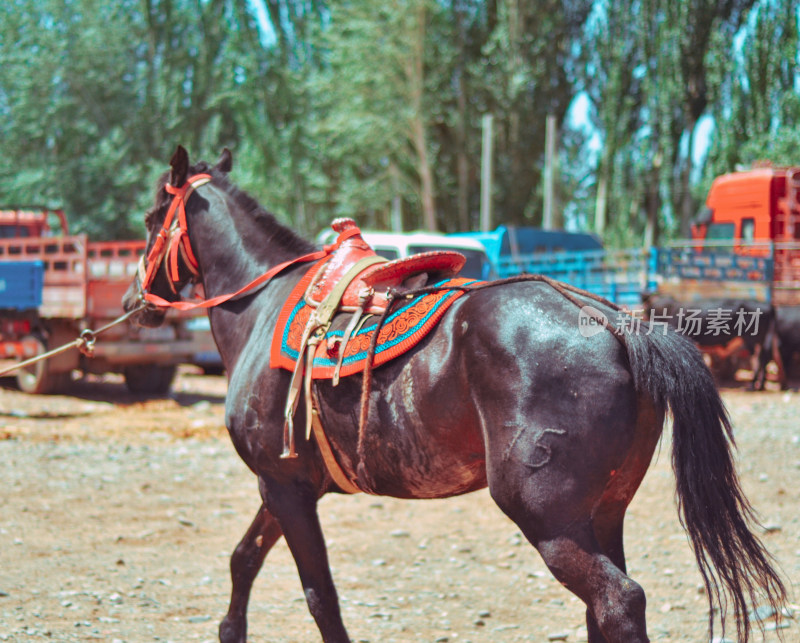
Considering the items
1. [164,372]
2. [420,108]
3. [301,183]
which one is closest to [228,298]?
[164,372]

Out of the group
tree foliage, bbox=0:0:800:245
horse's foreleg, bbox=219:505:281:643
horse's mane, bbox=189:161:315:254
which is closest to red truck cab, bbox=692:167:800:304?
tree foliage, bbox=0:0:800:245

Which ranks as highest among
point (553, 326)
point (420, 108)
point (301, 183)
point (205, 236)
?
point (420, 108)

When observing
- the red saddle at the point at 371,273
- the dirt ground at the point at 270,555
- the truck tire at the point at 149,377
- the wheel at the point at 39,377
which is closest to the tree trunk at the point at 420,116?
the truck tire at the point at 149,377

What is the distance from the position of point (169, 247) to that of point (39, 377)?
7.13 m

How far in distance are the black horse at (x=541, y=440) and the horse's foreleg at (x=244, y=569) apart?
348 millimetres

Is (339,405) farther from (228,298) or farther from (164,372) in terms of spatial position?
(164,372)

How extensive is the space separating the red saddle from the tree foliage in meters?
21.1

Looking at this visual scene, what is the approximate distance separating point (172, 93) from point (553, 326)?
3496 cm

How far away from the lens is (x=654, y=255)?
13.2 meters

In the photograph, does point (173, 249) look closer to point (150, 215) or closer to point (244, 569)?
A: point (150, 215)

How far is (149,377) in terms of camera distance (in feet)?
34.7

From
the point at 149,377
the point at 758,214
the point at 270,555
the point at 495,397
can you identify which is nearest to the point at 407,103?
the point at 758,214

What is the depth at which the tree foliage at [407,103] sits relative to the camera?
2512 cm

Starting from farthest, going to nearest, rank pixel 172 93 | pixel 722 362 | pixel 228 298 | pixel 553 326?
pixel 172 93 → pixel 722 362 → pixel 228 298 → pixel 553 326
